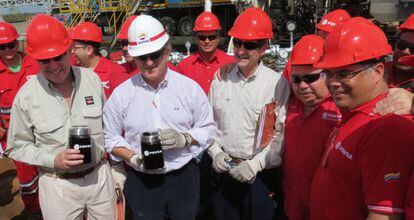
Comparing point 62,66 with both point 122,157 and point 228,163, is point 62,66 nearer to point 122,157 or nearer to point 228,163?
point 122,157

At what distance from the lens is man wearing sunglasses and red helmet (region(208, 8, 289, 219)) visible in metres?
2.56

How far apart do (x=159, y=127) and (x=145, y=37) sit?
62 cm

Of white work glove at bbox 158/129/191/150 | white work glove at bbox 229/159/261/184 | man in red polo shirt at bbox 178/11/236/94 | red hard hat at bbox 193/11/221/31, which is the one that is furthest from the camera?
red hard hat at bbox 193/11/221/31

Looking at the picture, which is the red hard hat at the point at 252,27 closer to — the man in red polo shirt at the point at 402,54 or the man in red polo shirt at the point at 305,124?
the man in red polo shirt at the point at 305,124

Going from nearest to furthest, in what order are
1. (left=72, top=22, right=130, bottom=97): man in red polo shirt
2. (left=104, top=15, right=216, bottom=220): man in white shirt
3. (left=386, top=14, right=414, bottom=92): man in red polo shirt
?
(left=104, top=15, right=216, bottom=220): man in white shirt, (left=386, top=14, right=414, bottom=92): man in red polo shirt, (left=72, top=22, right=130, bottom=97): man in red polo shirt

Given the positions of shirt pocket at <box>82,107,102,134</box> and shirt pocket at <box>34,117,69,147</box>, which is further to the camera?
shirt pocket at <box>82,107,102,134</box>

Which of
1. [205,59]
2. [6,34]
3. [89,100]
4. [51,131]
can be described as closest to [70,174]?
[51,131]

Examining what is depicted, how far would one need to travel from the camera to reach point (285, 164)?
8.29 ft

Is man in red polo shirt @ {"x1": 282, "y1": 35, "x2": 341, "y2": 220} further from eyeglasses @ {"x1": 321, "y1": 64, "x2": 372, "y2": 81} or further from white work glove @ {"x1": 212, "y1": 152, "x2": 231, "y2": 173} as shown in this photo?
eyeglasses @ {"x1": 321, "y1": 64, "x2": 372, "y2": 81}

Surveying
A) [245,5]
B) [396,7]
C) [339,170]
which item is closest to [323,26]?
[339,170]

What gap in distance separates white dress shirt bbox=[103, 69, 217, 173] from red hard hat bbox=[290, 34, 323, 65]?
2.41ft

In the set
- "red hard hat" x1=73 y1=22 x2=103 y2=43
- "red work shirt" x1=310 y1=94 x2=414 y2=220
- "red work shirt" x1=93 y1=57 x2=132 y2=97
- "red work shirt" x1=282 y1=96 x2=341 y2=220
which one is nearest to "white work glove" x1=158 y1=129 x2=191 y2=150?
"red work shirt" x1=282 y1=96 x2=341 y2=220

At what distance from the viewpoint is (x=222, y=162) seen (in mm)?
2564

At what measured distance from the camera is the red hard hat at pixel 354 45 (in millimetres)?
1475
